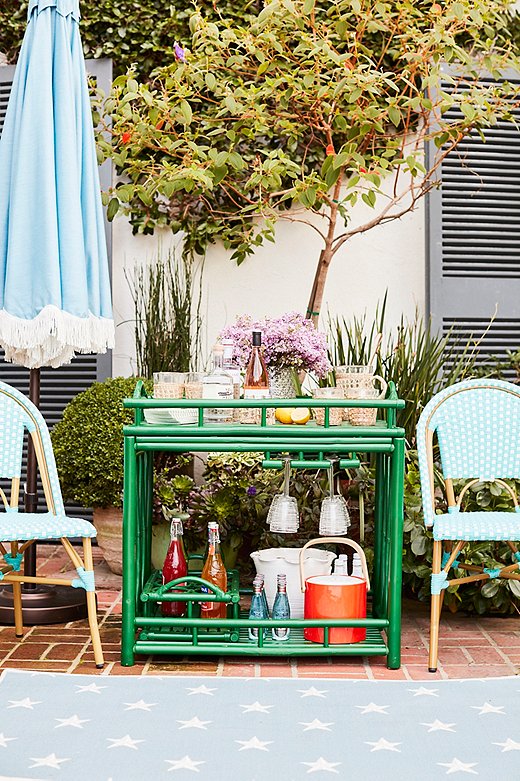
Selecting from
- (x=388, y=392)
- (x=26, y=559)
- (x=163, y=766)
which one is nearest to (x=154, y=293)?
(x=26, y=559)

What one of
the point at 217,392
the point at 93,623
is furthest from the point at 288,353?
the point at 93,623

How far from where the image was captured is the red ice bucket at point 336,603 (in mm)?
3260

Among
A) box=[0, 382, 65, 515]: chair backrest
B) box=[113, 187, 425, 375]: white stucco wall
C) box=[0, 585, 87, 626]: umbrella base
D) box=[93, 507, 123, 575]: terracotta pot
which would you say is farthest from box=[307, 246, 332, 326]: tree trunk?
box=[0, 585, 87, 626]: umbrella base

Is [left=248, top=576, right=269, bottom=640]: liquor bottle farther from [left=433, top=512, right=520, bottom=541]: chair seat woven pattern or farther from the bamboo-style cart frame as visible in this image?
[left=433, top=512, right=520, bottom=541]: chair seat woven pattern

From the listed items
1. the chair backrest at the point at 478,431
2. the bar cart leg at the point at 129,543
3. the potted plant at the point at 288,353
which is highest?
the potted plant at the point at 288,353

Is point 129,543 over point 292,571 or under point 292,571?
over

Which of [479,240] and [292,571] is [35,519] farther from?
[479,240]

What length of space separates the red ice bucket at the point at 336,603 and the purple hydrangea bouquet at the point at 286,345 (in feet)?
2.14

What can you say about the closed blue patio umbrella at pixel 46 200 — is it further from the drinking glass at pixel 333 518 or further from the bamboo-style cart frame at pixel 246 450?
the drinking glass at pixel 333 518

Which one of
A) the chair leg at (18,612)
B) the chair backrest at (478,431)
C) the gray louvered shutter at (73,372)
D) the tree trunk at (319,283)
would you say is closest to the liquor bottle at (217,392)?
the chair backrest at (478,431)

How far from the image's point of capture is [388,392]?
10.8 ft

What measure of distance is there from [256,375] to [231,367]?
0.15 meters

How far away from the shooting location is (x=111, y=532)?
445 centimetres

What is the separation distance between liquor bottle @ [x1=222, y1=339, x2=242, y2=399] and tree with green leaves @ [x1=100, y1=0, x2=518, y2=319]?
1001mm
